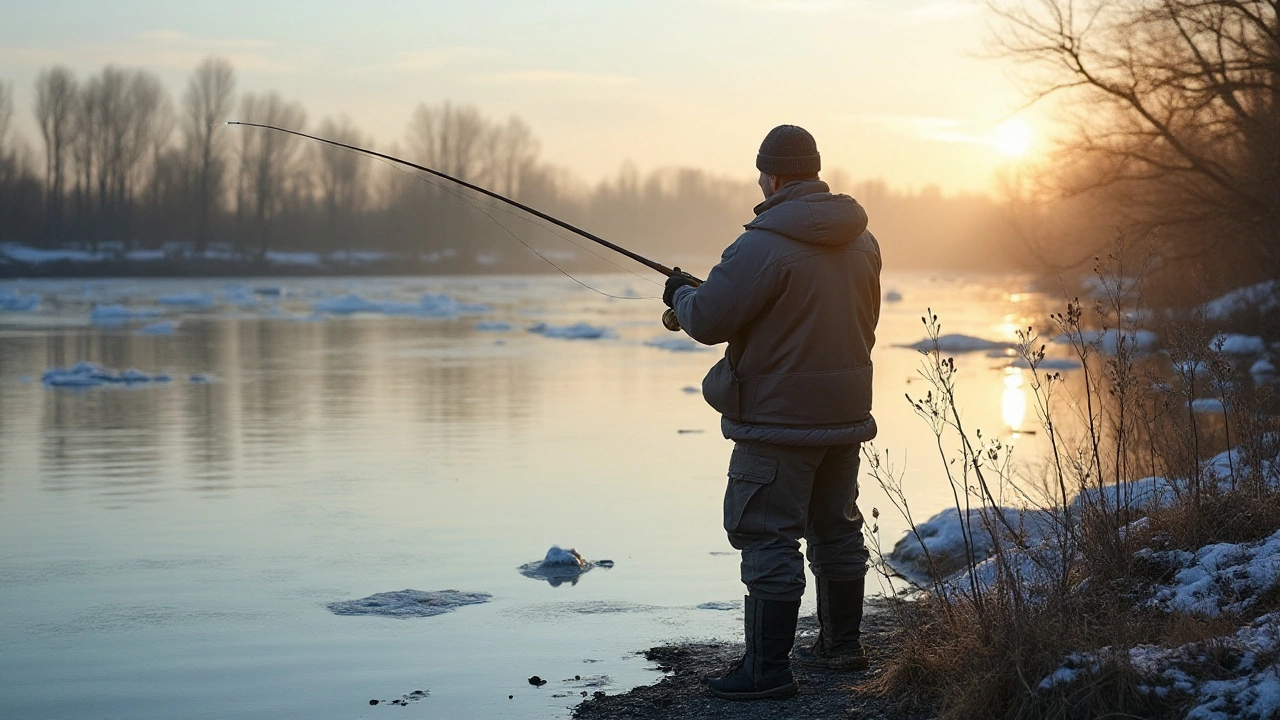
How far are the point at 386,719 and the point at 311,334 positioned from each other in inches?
956

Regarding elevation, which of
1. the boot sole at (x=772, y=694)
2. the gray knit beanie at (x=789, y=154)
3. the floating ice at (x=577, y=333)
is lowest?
the boot sole at (x=772, y=694)

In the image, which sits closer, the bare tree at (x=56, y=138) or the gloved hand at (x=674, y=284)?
the gloved hand at (x=674, y=284)

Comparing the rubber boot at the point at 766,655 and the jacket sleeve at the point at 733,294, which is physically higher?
the jacket sleeve at the point at 733,294

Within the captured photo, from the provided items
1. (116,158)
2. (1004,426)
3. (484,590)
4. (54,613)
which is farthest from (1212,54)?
(116,158)

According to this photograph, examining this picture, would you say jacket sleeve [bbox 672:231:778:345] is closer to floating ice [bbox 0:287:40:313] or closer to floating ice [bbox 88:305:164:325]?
floating ice [bbox 88:305:164:325]

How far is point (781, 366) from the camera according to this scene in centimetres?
425

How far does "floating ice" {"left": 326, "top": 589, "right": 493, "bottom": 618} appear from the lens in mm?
6094

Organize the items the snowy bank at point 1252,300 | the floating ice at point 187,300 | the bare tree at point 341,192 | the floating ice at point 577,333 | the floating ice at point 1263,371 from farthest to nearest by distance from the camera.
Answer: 1. the bare tree at point 341,192
2. the floating ice at point 187,300
3. the floating ice at point 577,333
4. the snowy bank at point 1252,300
5. the floating ice at point 1263,371

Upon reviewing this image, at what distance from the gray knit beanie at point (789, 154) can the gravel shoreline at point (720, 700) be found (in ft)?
5.49

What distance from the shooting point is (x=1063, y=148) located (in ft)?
62.3

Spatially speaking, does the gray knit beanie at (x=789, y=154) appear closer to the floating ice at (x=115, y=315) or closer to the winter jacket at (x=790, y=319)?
the winter jacket at (x=790, y=319)

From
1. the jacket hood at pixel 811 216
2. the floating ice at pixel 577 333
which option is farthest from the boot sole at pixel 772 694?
the floating ice at pixel 577 333

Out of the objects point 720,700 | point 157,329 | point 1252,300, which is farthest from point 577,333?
point 720,700

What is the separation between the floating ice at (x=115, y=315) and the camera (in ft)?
102
